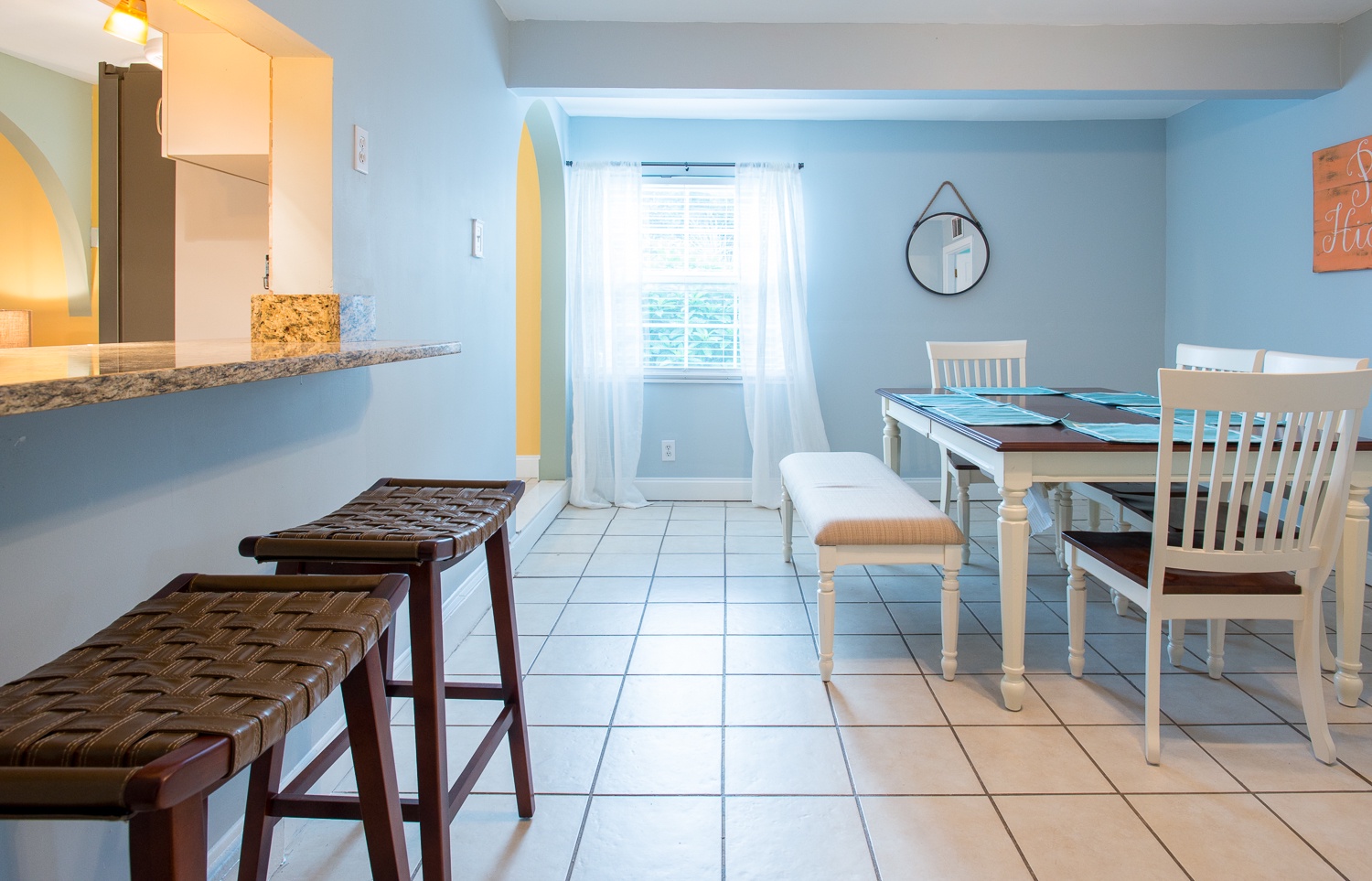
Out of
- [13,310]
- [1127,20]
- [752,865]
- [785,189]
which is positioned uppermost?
[1127,20]

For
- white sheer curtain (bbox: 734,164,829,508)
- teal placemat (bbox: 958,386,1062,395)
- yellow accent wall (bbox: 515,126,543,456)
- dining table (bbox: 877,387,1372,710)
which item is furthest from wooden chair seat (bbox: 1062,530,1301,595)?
yellow accent wall (bbox: 515,126,543,456)

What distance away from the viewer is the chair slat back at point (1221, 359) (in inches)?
118

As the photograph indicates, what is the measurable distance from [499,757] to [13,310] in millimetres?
1330

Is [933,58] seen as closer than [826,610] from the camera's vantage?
No

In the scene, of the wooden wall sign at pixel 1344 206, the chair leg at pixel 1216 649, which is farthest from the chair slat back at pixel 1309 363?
the wooden wall sign at pixel 1344 206

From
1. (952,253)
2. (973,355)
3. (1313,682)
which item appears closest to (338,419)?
(1313,682)

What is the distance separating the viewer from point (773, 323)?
491cm

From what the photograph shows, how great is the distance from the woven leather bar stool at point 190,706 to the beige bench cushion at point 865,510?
1518 mm

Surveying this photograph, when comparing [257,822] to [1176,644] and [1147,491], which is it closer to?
[1176,644]

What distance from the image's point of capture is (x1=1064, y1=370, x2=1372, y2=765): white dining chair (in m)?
1.89

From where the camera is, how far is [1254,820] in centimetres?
179

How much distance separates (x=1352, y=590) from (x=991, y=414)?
3.25ft

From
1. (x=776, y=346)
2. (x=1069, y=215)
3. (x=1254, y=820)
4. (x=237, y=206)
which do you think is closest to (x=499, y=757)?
(x=237, y=206)

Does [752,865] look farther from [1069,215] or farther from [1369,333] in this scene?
[1069,215]
